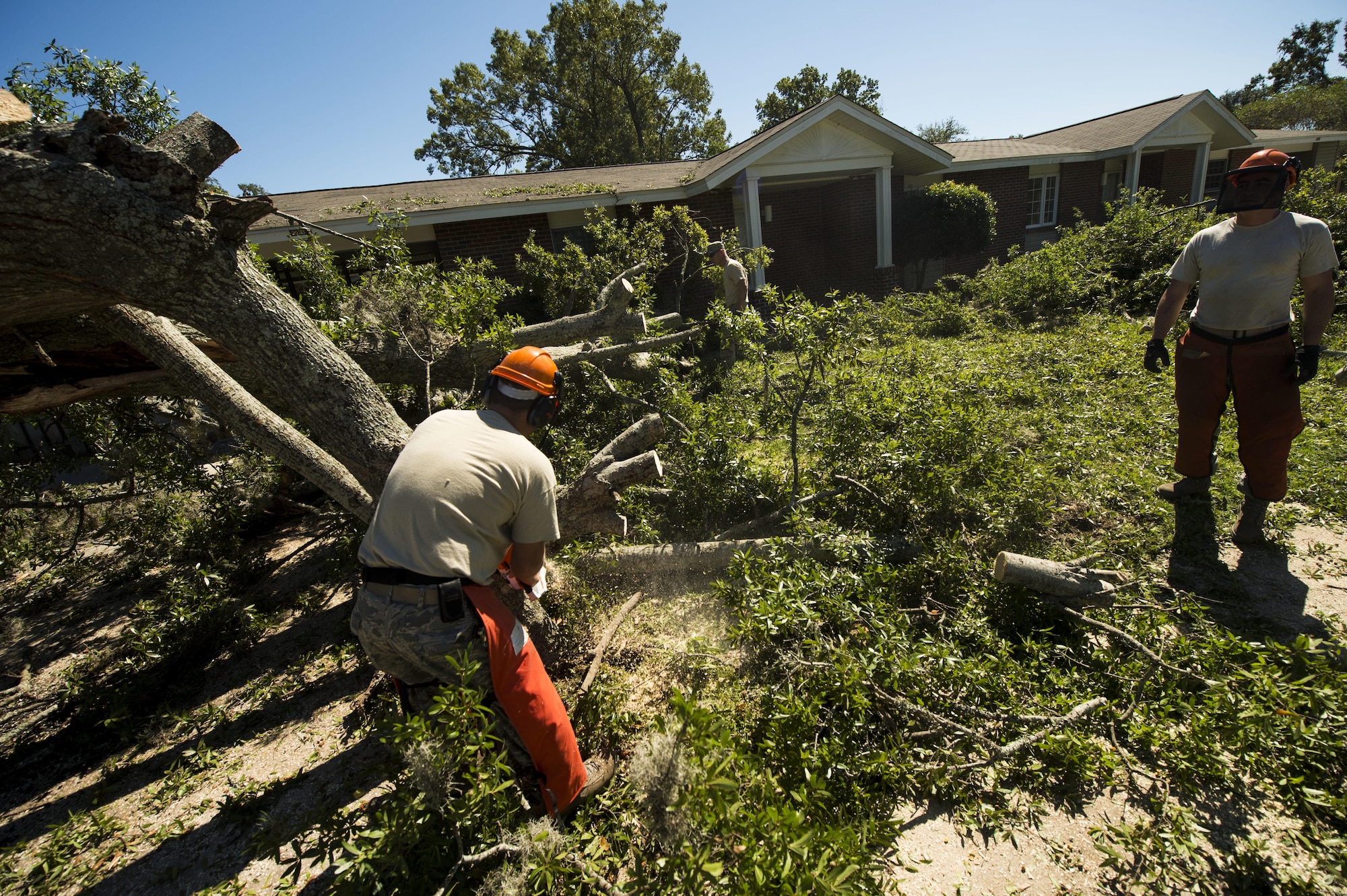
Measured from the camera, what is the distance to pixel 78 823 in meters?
2.76

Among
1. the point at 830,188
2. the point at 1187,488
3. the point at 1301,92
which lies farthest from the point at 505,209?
the point at 1301,92

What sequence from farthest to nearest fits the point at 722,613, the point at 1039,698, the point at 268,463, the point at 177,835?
1. the point at 268,463
2. the point at 722,613
3. the point at 177,835
4. the point at 1039,698

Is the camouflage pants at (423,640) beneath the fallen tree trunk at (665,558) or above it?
above

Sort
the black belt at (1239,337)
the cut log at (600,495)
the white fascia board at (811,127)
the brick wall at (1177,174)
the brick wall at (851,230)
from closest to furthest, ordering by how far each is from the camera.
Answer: the cut log at (600,495), the black belt at (1239,337), the white fascia board at (811,127), the brick wall at (851,230), the brick wall at (1177,174)

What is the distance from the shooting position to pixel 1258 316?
3.41 metres

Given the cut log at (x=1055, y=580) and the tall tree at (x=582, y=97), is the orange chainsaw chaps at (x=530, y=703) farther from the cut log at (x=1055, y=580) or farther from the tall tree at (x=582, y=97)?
the tall tree at (x=582, y=97)

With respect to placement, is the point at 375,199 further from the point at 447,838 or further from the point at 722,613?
the point at 447,838

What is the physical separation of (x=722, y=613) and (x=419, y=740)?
78.9 inches

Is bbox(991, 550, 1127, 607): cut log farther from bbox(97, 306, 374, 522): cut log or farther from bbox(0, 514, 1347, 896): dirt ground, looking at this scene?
bbox(97, 306, 374, 522): cut log

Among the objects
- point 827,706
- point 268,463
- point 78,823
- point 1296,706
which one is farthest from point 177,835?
point 1296,706

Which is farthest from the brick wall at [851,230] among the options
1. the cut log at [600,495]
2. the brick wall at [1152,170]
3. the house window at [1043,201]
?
the cut log at [600,495]

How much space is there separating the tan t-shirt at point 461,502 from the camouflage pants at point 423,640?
16cm

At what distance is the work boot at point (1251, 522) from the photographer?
136 inches

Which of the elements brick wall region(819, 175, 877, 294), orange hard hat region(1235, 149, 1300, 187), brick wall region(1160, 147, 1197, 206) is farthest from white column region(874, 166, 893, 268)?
orange hard hat region(1235, 149, 1300, 187)
